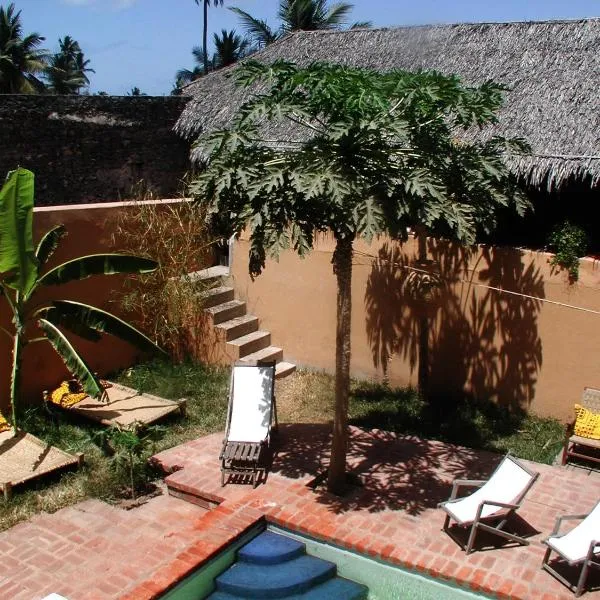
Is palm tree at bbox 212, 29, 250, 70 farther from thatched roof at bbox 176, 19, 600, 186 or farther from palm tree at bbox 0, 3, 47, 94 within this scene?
thatched roof at bbox 176, 19, 600, 186

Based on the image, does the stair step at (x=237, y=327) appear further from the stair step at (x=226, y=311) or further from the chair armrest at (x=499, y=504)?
the chair armrest at (x=499, y=504)

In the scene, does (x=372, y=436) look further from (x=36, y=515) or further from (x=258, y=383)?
(x=36, y=515)

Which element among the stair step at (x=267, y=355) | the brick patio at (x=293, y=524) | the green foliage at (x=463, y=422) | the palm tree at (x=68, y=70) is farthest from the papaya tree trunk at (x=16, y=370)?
the palm tree at (x=68, y=70)

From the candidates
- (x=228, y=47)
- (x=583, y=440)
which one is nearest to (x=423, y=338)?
(x=583, y=440)

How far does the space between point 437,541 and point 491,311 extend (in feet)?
12.6

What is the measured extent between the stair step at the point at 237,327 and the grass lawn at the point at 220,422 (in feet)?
1.81

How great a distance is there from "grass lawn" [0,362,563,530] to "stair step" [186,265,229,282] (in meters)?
1.37

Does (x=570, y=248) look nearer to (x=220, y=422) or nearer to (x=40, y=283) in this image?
(x=220, y=422)

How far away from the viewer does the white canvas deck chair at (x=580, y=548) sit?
5.68 metres

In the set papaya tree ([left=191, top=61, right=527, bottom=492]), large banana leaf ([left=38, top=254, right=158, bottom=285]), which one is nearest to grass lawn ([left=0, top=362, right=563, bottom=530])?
large banana leaf ([left=38, top=254, right=158, bottom=285])

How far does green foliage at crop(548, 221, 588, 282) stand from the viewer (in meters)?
8.78

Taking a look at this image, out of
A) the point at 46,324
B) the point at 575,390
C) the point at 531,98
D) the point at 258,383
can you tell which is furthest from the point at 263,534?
the point at 531,98

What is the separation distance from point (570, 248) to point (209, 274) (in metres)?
5.59

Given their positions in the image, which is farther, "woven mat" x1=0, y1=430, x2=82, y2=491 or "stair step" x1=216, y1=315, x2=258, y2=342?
"stair step" x1=216, y1=315, x2=258, y2=342
